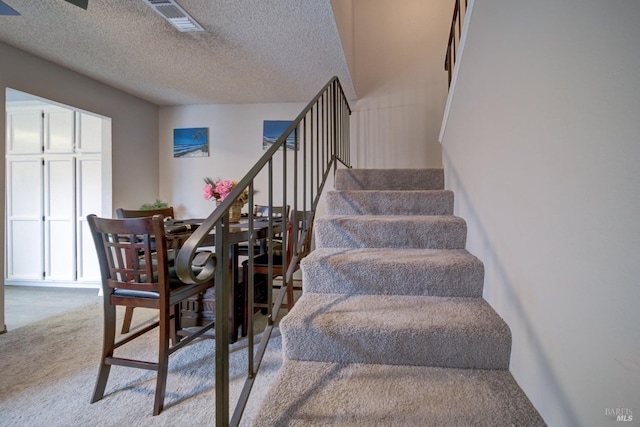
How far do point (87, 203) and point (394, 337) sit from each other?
4.26 metres

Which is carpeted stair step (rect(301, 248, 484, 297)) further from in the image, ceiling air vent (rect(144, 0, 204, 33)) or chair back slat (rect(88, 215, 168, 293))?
ceiling air vent (rect(144, 0, 204, 33))

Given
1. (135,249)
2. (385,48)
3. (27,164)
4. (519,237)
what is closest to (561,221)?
(519,237)

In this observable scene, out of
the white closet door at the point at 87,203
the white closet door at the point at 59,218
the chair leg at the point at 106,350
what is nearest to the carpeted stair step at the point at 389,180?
the chair leg at the point at 106,350

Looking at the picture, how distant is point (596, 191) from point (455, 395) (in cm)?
78

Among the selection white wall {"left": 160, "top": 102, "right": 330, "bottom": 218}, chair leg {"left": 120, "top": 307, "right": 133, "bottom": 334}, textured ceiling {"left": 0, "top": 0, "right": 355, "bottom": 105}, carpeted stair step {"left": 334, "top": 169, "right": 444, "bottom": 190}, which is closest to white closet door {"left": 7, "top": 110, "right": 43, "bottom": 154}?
textured ceiling {"left": 0, "top": 0, "right": 355, "bottom": 105}

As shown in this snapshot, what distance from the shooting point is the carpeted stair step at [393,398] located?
94 centimetres

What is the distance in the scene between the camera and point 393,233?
1.81m

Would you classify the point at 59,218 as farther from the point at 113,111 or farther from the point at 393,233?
the point at 393,233

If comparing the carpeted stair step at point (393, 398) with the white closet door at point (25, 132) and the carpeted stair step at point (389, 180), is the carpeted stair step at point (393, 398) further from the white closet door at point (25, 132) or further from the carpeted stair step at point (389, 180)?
the white closet door at point (25, 132)

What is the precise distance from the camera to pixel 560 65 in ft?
2.76

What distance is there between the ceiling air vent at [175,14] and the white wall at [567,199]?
6.64 ft

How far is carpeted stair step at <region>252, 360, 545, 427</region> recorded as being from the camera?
0.94 metres

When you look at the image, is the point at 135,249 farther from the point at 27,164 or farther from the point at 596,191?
the point at 27,164

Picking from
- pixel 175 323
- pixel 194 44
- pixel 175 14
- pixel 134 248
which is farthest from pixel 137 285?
pixel 194 44
